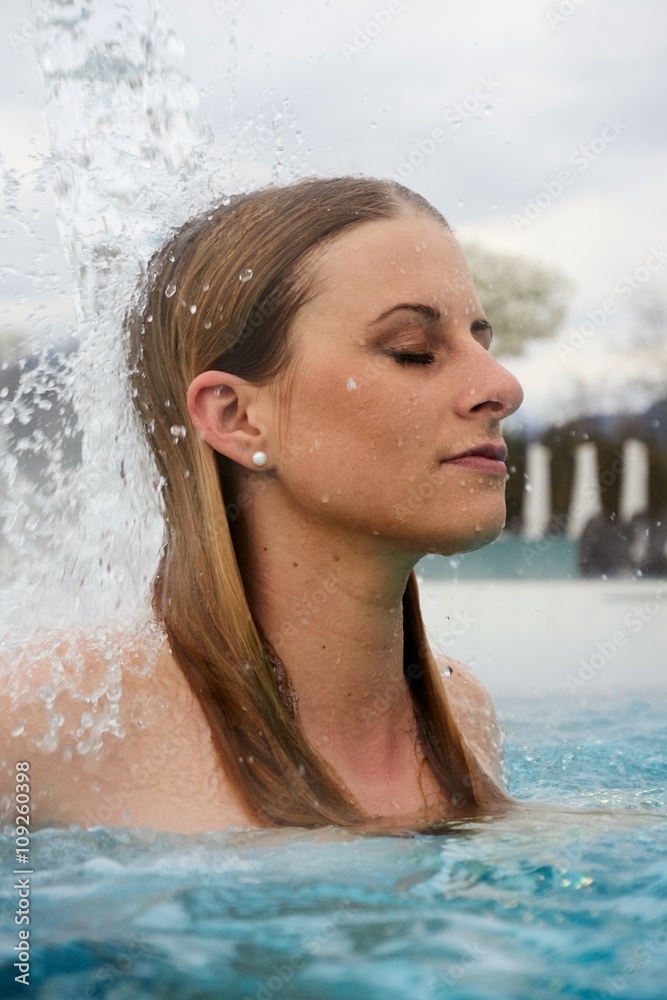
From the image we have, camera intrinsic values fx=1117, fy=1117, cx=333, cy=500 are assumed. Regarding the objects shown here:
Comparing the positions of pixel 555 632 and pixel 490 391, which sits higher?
pixel 490 391

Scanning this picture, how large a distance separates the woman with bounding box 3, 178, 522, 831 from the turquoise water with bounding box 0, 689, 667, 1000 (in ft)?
0.81

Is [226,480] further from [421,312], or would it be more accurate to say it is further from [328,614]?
[421,312]

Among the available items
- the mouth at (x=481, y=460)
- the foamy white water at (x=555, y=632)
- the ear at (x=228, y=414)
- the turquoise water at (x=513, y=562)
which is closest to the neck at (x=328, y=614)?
the ear at (x=228, y=414)

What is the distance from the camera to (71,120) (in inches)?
151

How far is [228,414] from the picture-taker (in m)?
2.74

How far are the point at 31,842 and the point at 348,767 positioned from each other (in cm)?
79

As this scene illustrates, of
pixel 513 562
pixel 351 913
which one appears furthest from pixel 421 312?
pixel 513 562

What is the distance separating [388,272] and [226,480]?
2.16 ft

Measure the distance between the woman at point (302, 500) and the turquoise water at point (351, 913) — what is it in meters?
0.25

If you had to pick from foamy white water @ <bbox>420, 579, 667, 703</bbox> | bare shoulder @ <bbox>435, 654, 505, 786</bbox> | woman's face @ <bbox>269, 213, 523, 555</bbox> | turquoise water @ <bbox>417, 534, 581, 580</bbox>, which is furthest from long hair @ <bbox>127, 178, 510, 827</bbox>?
turquoise water @ <bbox>417, 534, 581, 580</bbox>

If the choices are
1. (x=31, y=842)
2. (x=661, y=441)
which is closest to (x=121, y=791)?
(x=31, y=842)

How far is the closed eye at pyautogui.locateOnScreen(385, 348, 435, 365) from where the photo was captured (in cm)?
254

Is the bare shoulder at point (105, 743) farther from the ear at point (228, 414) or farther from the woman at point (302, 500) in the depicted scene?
the ear at point (228, 414)

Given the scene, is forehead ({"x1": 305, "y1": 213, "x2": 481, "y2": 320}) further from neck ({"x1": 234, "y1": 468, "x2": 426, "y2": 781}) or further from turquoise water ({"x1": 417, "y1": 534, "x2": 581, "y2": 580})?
turquoise water ({"x1": 417, "y1": 534, "x2": 581, "y2": 580})
